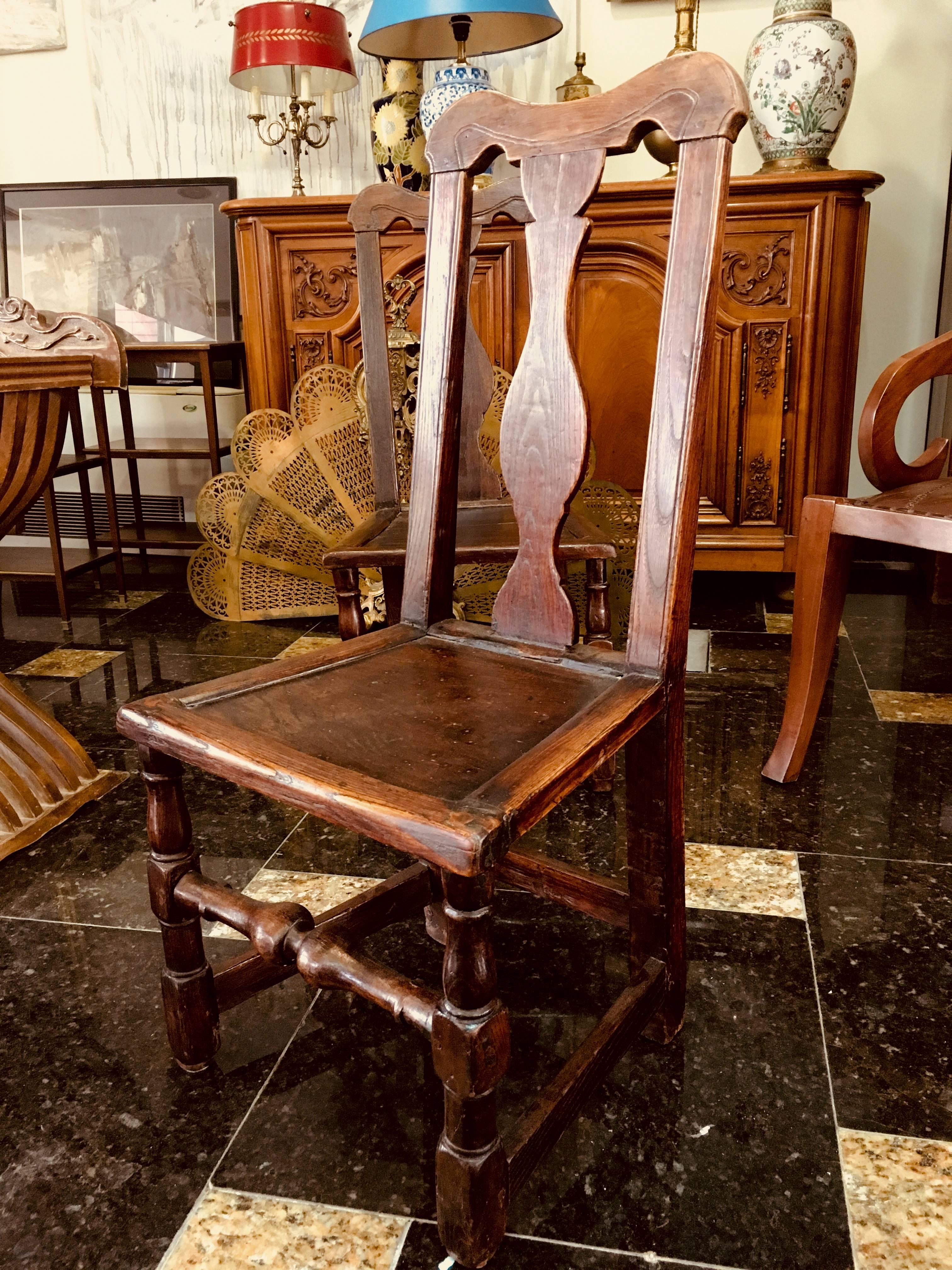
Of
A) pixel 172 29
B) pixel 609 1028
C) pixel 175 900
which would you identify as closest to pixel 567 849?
pixel 609 1028

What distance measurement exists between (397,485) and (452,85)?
4.51 feet

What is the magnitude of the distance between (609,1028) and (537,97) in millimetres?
3108

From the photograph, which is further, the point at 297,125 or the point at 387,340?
the point at 297,125

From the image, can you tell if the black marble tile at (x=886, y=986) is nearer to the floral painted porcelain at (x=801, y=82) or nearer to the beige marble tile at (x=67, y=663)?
the beige marble tile at (x=67, y=663)

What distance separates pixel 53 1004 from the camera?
1275 mm

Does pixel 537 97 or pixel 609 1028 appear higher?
pixel 537 97

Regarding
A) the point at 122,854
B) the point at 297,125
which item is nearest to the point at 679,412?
the point at 122,854

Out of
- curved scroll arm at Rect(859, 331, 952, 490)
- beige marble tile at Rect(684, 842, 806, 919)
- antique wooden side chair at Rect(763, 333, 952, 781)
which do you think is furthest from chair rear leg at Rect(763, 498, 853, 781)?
beige marble tile at Rect(684, 842, 806, 919)

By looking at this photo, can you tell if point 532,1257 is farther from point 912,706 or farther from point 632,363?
point 632,363

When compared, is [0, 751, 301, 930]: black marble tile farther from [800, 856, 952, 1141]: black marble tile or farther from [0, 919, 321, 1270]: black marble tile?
[800, 856, 952, 1141]: black marble tile

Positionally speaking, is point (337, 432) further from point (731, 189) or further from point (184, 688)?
point (184, 688)

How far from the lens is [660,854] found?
1.09 meters

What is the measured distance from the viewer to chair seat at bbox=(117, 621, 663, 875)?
2.54ft

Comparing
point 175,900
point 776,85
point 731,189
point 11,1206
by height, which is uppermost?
point 776,85
